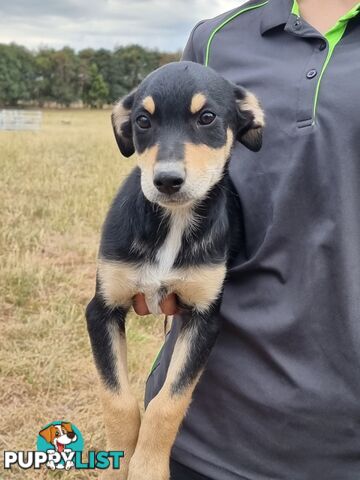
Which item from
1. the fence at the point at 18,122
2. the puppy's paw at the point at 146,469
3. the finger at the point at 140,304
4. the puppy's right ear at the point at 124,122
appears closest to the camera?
the puppy's paw at the point at 146,469

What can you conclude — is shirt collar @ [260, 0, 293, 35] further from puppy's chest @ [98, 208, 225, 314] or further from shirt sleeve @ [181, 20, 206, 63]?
puppy's chest @ [98, 208, 225, 314]

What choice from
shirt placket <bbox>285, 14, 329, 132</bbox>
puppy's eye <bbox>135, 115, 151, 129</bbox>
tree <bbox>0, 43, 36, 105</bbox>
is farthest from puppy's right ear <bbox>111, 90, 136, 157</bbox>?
tree <bbox>0, 43, 36, 105</bbox>

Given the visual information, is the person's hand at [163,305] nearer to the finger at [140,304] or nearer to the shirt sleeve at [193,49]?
the finger at [140,304]

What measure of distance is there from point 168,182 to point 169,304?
1.59 feet

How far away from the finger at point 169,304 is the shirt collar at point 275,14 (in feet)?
3.15

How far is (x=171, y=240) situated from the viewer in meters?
2.26

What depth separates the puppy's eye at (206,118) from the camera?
2.18 meters

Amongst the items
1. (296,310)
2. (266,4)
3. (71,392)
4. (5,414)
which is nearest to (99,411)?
(71,392)

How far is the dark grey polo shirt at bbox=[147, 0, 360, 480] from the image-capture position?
1971 mm

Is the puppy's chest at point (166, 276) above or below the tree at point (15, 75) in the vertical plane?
above

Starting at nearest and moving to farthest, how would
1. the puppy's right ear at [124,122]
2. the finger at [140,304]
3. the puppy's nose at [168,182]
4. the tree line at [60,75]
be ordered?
the puppy's nose at [168,182] → the finger at [140,304] → the puppy's right ear at [124,122] → the tree line at [60,75]

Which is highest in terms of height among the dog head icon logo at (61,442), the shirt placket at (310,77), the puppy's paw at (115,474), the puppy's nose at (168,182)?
the shirt placket at (310,77)

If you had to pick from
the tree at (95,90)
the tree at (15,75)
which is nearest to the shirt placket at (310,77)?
the tree at (95,90)

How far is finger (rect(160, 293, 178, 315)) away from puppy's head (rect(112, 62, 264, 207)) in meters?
0.35
